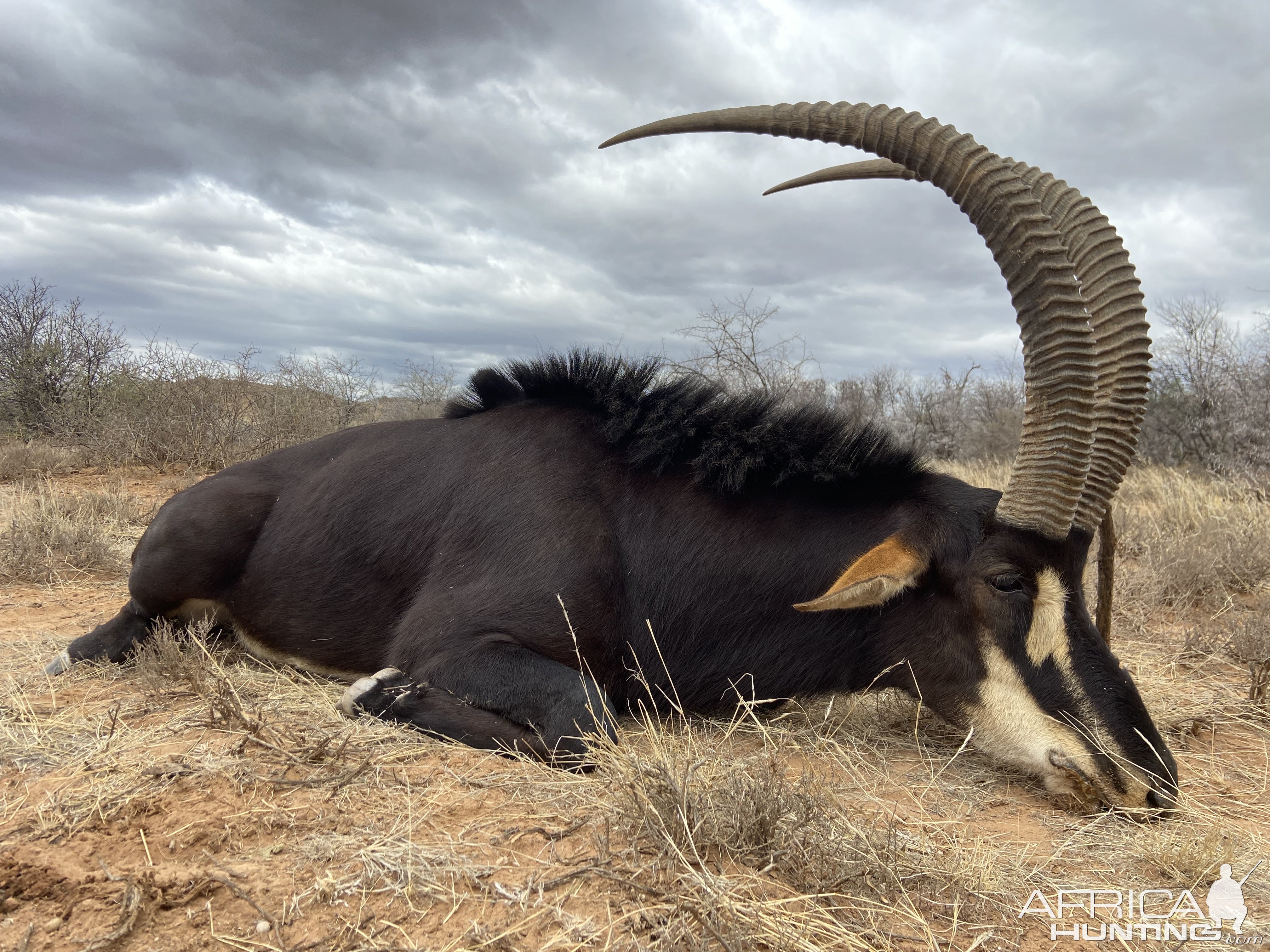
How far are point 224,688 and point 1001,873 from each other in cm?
289

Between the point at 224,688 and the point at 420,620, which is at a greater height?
the point at 420,620

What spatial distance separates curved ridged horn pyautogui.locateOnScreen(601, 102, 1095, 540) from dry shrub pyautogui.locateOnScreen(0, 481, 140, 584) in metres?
6.72

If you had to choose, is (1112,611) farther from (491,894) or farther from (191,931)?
(191,931)

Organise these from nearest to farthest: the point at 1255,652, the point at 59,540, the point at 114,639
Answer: the point at 114,639
the point at 1255,652
the point at 59,540

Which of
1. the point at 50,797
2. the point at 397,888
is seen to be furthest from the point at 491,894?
the point at 50,797

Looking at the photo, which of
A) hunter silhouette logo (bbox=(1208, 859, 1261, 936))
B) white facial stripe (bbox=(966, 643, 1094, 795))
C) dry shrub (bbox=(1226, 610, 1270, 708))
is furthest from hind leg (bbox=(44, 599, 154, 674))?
dry shrub (bbox=(1226, 610, 1270, 708))

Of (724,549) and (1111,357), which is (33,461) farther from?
(1111,357)

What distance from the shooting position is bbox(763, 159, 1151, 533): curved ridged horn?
3.21 metres

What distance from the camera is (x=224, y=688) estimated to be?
3.05 m

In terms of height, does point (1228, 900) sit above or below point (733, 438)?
below

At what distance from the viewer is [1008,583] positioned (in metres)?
3.15

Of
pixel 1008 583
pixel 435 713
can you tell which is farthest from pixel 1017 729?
pixel 435 713

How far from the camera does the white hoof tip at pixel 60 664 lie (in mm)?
4012

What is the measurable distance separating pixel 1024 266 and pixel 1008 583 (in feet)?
4.33
